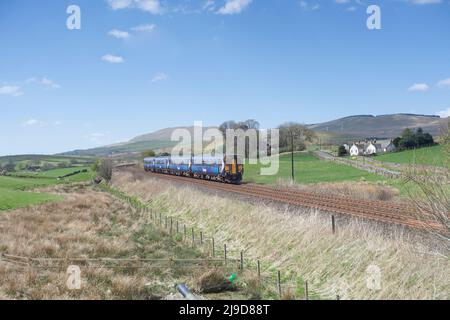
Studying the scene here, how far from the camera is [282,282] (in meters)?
10.2

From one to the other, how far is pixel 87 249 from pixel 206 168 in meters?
29.4

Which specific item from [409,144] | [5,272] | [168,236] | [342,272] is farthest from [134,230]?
[409,144]

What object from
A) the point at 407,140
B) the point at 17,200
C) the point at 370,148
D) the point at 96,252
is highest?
the point at 407,140

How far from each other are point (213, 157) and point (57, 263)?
3048 cm

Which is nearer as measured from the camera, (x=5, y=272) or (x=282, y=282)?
(x=282, y=282)

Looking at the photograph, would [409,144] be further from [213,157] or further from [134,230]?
[134,230]

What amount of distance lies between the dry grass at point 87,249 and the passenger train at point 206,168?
47.0ft

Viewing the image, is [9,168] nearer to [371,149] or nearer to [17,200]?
[17,200]

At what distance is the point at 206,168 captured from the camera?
44250 millimetres

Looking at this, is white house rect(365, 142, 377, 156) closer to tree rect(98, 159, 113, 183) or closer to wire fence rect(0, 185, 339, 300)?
tree rect(98, 159, 113, 183)

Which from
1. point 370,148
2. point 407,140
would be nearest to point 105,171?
point 407,140

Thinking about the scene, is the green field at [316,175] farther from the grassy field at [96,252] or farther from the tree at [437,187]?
the tree at [437,187]

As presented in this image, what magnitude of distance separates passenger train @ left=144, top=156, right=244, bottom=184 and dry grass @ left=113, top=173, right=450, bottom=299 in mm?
21083

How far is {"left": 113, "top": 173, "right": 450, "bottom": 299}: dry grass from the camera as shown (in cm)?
812
